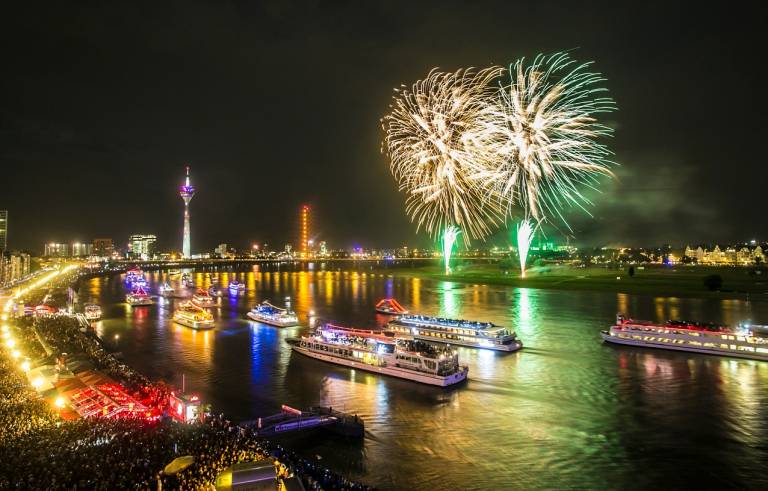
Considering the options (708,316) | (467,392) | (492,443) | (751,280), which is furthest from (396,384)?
(751,280)

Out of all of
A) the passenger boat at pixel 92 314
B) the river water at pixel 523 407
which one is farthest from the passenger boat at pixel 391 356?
the passenger boat at pixel 92 314

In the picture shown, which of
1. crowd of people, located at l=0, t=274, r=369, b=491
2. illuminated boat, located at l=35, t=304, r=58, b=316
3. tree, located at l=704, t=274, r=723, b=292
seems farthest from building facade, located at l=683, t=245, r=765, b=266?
crowd of people, located at l=0, t=274, r=369, b=491

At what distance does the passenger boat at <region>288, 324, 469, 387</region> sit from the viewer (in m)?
27.4

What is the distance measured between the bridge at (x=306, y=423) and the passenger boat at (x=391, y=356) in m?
7.49

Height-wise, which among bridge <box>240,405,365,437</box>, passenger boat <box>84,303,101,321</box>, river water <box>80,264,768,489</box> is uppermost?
passenger boat <box>84,303,101,321</box>

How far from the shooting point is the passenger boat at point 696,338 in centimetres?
3328

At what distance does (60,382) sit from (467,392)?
1943cm

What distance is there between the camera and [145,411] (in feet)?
65.1

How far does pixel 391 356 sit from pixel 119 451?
16.4 m

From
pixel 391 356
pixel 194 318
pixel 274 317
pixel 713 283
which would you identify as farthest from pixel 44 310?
pixel 713 283

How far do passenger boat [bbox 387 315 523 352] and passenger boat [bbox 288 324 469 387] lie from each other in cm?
635

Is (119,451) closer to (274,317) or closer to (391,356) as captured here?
(391,356)

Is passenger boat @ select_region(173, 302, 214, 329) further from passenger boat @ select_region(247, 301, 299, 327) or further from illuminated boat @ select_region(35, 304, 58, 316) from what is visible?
illuminated boat @ select_region(35, 304, 58, 316)

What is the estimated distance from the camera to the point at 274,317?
4975 cm
